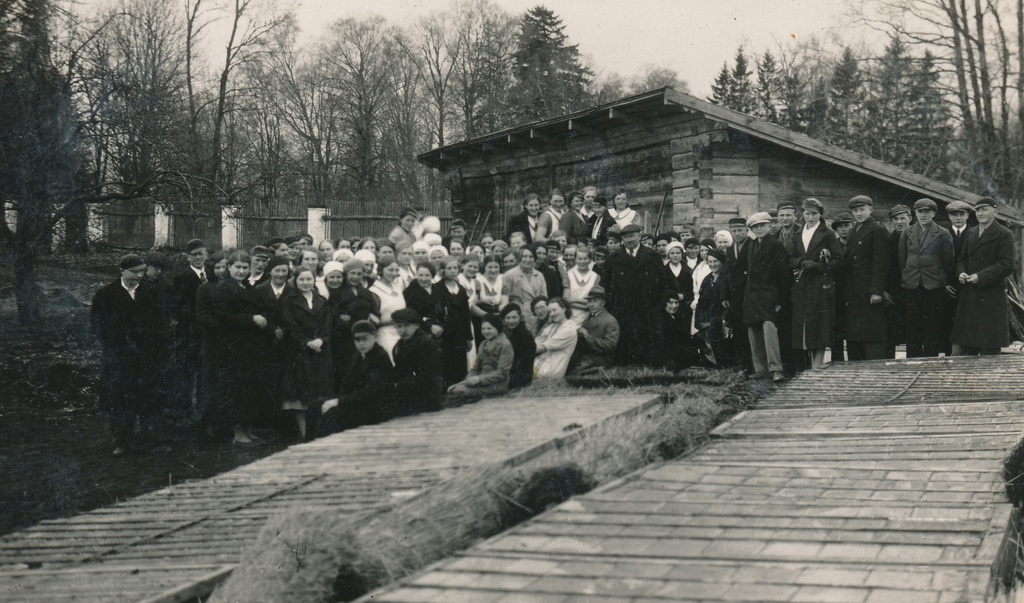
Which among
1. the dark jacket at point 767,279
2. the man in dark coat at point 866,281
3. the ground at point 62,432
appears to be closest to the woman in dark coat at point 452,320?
the ground at point 62,432

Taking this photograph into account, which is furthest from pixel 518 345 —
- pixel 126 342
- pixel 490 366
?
pixel 126 342

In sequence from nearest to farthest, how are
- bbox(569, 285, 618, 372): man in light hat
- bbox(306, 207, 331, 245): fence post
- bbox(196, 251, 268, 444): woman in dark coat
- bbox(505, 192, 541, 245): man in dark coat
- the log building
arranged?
bbox(196, 251, 268, 444): woman in dark coat
bbox(569, 285, 618, 372): man in light hat
bbox(505, 192, 541, 245): man in dark coat
the log building
bbox(306, 207, 331, 245): fence post

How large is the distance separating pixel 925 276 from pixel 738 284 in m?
1.81

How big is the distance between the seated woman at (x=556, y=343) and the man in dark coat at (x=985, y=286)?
380 cm

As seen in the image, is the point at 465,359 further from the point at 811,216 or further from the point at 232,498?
the point at 232,498

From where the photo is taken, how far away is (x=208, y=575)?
3598mm

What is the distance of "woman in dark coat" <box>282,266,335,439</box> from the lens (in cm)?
882

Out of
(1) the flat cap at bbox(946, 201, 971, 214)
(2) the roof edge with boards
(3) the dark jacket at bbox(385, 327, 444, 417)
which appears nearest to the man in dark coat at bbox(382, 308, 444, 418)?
(3) the dark jacket at bbox(385, 327, 444, 417)

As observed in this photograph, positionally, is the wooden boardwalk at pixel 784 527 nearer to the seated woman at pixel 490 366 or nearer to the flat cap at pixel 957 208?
the seated woman at pixel 490 366

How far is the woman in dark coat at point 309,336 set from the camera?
8.82m

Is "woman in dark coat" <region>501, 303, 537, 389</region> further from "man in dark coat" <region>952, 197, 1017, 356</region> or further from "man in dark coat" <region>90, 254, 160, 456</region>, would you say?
"man in dark coat" <region>952, 197, 1017, 356</region>

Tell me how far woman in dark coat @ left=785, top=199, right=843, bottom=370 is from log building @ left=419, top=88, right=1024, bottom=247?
15.3 feet

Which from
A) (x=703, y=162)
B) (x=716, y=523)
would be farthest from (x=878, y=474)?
(x=703, y=162)

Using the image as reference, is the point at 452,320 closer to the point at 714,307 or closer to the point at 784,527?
the point at 714,307
